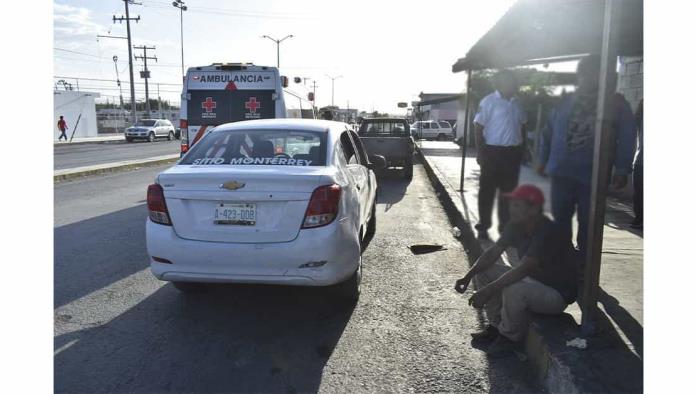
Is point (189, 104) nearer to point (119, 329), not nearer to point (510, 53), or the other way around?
point (119, 329)

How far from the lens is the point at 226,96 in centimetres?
1044

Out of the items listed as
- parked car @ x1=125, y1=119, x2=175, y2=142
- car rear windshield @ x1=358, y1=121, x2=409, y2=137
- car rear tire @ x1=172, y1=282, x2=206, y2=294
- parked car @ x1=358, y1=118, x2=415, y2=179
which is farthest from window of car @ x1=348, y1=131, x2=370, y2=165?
parked car @ x1=125, y1=119, x2=175, y2=142

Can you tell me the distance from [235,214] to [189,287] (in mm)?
1193

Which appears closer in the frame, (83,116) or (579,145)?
(579,145)

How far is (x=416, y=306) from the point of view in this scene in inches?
173

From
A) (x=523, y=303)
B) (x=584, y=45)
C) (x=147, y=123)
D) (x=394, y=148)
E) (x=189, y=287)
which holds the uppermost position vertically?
(x=147, y=123)

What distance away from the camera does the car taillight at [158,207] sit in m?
3.85

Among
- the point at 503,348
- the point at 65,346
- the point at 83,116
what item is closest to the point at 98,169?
the point at 65,346

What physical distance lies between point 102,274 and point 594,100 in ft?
15.1

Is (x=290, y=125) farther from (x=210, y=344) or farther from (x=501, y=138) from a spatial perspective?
(x=501, y=138)

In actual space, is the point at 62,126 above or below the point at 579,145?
above

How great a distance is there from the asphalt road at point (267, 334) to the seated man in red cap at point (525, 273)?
22 cm

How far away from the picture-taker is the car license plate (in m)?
3.73

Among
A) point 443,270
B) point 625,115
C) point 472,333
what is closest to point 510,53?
point 625,115
